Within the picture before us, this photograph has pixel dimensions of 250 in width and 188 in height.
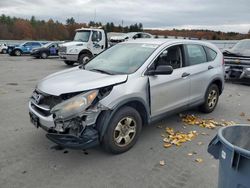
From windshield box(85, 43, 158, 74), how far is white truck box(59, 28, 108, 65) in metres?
10.2

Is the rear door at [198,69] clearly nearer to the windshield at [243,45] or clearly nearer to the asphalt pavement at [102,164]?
the asphalt pavement at [102,164]

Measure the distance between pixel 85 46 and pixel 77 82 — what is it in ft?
39.1

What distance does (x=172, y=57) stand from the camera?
16.4 feet

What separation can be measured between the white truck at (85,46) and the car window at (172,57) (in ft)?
34.4

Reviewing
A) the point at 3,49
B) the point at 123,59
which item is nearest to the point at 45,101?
the point at 123,59

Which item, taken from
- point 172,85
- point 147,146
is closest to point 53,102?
point 147,146

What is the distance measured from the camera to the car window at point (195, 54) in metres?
5.29

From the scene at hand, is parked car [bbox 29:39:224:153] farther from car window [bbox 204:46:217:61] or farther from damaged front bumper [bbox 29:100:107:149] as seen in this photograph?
car window [bbox 204:46:217:61]

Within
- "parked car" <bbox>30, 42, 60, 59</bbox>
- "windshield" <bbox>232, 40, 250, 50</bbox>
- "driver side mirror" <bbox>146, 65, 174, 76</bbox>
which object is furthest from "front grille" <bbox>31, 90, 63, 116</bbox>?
"parked car" <bbox>30, 42, 60, 59</bbox>

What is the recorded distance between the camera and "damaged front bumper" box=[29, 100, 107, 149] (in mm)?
3467

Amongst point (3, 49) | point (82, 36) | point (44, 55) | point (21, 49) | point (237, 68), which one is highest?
point (82, 36)

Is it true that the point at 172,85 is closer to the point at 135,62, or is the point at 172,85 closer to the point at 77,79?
the point at 135,62

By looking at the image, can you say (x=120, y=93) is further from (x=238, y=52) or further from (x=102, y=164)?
(x=238, y=52)

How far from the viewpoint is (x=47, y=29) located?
63750mm
